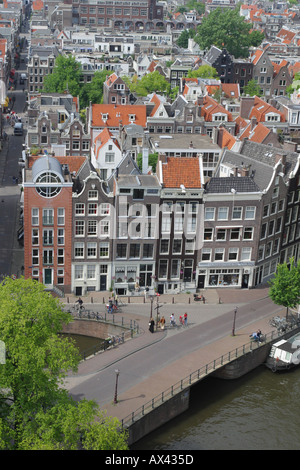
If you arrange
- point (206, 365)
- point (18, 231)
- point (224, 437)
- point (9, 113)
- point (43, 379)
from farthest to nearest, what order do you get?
point (9, 113) < point (18, 231) < point (206, 365) < point (224, 437) < point (43, 379)

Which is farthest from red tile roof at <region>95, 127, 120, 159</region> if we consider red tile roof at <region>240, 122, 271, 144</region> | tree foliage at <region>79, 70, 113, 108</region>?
tree foliage at <region>79, 70, 113, 108</region>

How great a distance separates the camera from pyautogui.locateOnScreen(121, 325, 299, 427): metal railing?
2352 inches

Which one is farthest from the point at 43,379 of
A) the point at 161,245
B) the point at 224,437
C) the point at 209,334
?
the point at 161,245

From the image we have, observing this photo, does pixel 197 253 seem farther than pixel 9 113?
No

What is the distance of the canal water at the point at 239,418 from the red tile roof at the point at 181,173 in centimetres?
2212

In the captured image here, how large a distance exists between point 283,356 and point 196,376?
11826 millimetres

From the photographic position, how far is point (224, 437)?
204ft

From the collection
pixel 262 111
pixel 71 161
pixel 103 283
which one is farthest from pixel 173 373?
pixel 262 111

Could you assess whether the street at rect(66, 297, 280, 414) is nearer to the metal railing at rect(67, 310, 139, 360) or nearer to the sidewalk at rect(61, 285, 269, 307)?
the sidewalk at rect(61, 285, 269, 307)

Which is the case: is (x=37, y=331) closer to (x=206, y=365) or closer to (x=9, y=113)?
(x=206, y=365)

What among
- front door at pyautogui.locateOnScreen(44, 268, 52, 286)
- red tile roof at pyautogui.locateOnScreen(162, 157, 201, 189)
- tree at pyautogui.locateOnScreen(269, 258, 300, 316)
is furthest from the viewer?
front door at pyautogui.locateOnScreen(44, 268, 52, 286)

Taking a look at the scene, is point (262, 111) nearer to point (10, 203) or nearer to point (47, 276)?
point (10, 203)

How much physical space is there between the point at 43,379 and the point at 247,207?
4104 cm

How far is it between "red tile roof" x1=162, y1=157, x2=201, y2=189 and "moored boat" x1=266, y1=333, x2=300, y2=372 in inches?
789
